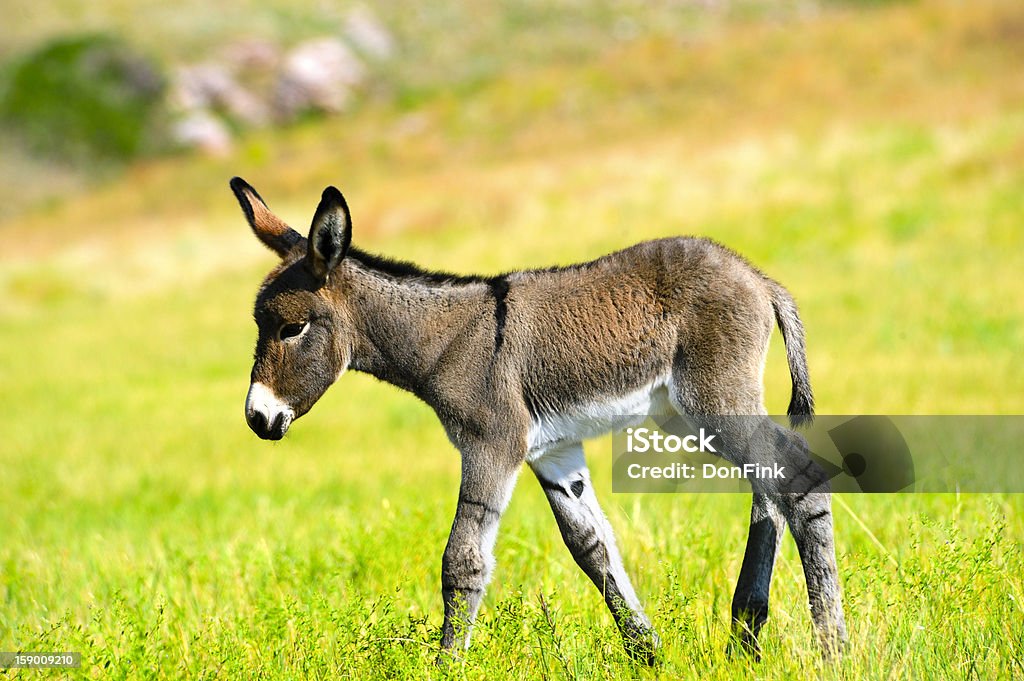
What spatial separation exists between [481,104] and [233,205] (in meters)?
12.2

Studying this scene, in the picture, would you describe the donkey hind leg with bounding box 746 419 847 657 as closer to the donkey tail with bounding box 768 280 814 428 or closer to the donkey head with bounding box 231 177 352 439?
the donkey tail with bounding box 768 280 814 428

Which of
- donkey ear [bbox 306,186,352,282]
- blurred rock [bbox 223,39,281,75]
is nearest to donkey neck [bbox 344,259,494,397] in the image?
donkey ear [bbox 306,186,352,282]

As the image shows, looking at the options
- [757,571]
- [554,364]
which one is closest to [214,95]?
[554,364]

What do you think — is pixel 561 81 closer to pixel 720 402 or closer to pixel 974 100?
pixel 974 100

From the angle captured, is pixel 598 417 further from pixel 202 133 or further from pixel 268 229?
pixel 202 133

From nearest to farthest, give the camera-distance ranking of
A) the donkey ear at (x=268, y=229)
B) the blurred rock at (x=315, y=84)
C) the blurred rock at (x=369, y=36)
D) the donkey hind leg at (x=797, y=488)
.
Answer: the donkey hind leg at (x=797, y=488) < the donkey ear at (x=268, y=229) < the blurred rock at (x=315, y=84) < the blurred rock at (x=369, y=36)

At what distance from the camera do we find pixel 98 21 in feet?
216

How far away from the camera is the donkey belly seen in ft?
16.4

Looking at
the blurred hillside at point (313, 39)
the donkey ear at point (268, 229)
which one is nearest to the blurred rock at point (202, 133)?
the blurred hillside at point (313, 39)

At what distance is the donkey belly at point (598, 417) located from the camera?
499 cm

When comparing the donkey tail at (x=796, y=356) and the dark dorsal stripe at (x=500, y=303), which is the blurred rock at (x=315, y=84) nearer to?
the dark dorsal stripe at (x=500, y=303)

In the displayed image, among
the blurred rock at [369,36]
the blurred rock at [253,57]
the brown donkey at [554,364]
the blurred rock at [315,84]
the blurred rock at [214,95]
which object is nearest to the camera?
the brown donkey at [554,364]

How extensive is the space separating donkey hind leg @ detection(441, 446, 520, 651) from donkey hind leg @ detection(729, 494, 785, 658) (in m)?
1.19

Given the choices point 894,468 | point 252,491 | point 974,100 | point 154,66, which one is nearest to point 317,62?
point 154,66
